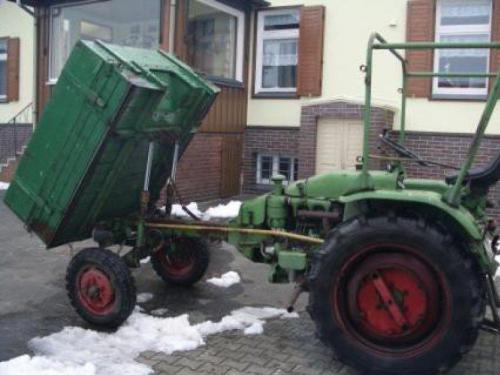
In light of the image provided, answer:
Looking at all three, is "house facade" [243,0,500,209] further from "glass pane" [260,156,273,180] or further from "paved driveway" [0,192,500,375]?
"paved driveway" [0,192,500,375]

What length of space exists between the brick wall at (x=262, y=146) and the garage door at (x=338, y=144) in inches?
36.1

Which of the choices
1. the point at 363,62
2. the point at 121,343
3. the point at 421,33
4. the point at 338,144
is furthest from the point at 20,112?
the point at 121,343

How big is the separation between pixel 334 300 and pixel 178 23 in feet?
24.3

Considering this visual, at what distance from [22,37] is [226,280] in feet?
36.6

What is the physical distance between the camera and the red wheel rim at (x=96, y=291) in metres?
4.87

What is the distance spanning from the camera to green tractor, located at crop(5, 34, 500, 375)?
148 inches

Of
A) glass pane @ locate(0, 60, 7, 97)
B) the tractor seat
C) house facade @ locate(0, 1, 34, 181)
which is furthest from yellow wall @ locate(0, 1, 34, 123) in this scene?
the tractor seat

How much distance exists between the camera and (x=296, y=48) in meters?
12.3

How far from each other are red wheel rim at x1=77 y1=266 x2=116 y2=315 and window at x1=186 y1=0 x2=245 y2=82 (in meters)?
6.75

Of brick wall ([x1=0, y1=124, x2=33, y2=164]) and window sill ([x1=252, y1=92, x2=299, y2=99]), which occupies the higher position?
window sill ([x1=252, y1=92, x2=299, y2=99])

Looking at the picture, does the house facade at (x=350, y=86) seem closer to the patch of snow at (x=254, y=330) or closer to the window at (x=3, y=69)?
the patch of snow at (x=254, y=330)

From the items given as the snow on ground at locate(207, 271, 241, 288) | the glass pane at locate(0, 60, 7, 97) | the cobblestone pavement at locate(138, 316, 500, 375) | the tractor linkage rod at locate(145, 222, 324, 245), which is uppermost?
the glass pane at locate(0, 60, 7, 97)

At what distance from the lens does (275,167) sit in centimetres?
1258

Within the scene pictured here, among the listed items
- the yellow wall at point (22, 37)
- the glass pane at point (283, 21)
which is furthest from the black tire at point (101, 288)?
the yellow wall at point (22, 37)
